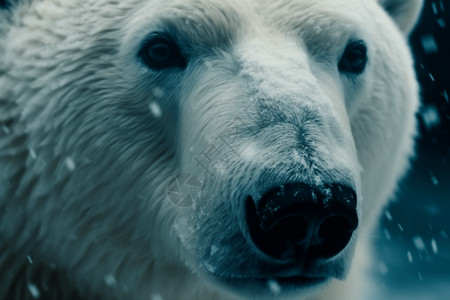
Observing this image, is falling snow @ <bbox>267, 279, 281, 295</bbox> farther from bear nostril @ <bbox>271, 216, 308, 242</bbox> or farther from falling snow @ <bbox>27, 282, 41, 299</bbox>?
falling snow @ <bbox>27, 282, 41, 299</bbox>

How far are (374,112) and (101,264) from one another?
4.35 ft

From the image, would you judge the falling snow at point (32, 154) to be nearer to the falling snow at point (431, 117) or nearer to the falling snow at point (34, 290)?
the falling snow at point (34, 290)

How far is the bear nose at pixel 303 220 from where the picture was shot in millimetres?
1782

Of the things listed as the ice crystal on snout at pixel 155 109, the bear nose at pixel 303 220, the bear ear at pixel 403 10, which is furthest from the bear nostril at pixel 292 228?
the bear ear at pixel 403 10

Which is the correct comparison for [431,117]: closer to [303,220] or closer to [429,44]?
[429,44]

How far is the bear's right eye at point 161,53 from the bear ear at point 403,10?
4.46ft

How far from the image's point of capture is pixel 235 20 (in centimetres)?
233

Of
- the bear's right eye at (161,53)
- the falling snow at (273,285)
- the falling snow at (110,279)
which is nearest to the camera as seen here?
the falling snow at (273,285)

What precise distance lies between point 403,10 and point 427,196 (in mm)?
7315

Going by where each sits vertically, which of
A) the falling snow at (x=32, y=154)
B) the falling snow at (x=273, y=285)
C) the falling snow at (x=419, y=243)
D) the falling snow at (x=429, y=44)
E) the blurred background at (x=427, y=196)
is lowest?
the falling snow at (x=419, y=243)

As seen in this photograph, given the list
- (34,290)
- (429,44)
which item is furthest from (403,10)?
(429,44)

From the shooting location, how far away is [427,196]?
10156mm

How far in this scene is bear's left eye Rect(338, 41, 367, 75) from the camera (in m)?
2.60

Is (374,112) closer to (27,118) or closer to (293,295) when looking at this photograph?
(293,295)
